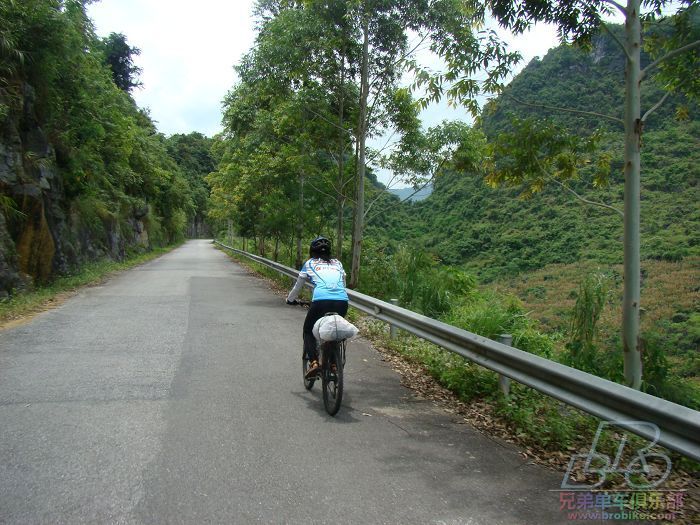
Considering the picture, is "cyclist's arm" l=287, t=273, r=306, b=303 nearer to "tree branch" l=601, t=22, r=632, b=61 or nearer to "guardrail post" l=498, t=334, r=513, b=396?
"guardrail post" l=498, t=334, r=513, b=396

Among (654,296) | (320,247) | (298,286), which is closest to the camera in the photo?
(320,247)

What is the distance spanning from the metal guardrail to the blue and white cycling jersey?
1.49 meters

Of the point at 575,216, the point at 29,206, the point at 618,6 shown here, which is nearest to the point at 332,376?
the point at 618,6

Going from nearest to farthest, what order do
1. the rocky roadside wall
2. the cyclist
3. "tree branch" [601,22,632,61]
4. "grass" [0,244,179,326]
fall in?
"tree branch" [601,22,632,61] → the cyclist → "grass" [0,244,179,326] → the rocky roadside wall

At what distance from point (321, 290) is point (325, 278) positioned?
143 millimetres

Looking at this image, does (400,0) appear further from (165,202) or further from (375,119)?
(165,202)

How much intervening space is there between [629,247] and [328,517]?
405 cm

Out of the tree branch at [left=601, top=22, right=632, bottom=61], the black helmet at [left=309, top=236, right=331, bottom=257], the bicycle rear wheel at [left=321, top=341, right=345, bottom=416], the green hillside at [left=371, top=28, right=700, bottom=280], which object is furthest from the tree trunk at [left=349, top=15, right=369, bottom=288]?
the green hillside at [left=371, top=28, right=700, bottom=280]

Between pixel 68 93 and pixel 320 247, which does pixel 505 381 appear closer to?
pixel 320 247

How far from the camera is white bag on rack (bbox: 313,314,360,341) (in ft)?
16.3

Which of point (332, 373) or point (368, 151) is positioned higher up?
point (368, 151)

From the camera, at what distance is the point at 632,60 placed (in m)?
5.22

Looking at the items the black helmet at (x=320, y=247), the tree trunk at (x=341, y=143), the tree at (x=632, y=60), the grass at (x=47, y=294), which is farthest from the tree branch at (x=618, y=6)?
the grass at (x=47, y=294)

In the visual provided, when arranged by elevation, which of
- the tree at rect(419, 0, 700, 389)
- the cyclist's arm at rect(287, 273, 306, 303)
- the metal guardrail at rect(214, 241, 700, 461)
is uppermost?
the tree at rect(419, 0, 700, 389)
